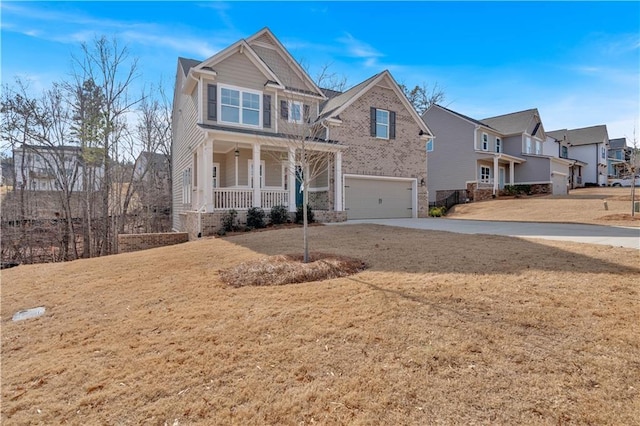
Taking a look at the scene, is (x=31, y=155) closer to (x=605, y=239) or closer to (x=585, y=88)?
(x=605, y=239)

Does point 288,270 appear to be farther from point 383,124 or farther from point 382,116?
point 382,116

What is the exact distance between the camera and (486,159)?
93.3ft

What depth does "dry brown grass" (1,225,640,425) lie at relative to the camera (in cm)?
262

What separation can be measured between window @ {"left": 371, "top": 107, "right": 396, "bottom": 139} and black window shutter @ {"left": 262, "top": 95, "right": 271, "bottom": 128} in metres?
6.01

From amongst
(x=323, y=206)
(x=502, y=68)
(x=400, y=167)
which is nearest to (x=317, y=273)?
(x=323, y=206)

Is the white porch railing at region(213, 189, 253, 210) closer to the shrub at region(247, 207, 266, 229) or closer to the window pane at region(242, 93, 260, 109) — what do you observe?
the shrub at region(247, 207, 266, 229)

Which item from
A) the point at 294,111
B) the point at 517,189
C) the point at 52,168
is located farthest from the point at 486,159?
the point at 52,168

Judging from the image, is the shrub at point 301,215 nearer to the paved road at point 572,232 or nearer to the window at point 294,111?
the window at point 294,111

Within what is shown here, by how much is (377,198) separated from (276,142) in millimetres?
7280

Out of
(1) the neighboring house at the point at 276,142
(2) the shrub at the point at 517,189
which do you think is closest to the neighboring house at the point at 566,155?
(2) the shrub at the point at 517,189

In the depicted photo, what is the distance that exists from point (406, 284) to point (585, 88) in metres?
15.1

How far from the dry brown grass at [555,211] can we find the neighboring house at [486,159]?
3.29m

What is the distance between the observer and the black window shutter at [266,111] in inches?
613

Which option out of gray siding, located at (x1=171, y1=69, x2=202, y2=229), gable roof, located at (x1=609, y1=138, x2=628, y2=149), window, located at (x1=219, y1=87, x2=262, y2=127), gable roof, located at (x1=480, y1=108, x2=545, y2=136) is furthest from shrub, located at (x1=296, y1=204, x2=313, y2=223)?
gable roof, located at (x1=609, y1=138, x2=628, y2=149)
